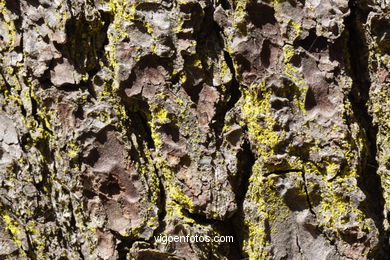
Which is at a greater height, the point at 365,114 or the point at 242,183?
the point at 365,114

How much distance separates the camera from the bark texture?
1529mm

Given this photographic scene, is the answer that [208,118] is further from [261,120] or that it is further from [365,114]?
[365,114]

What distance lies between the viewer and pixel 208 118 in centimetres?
156

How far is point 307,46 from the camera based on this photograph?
5.08 ft

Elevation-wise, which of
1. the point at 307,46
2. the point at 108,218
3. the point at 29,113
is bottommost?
the point at 108,218

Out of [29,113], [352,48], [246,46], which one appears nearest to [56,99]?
[29,113]

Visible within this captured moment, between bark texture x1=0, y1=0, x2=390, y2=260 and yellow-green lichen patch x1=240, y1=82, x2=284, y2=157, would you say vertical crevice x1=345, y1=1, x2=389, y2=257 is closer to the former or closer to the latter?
bark texture x1=0, y1=0, x2=390, y2=260

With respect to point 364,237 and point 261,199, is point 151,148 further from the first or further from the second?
point 364,237

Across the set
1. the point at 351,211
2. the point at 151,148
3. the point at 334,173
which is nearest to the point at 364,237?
the point at 351,211

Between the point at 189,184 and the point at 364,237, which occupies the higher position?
the point at 189,184

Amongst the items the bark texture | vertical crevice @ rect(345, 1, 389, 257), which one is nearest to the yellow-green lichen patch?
the bark texture

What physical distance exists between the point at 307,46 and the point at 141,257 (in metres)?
0.83

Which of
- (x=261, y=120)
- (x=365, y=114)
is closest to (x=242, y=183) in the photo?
(x=261, y=120)

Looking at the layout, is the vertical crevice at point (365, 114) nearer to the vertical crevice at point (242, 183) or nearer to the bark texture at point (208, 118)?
the bark texture at point (208, 118)
